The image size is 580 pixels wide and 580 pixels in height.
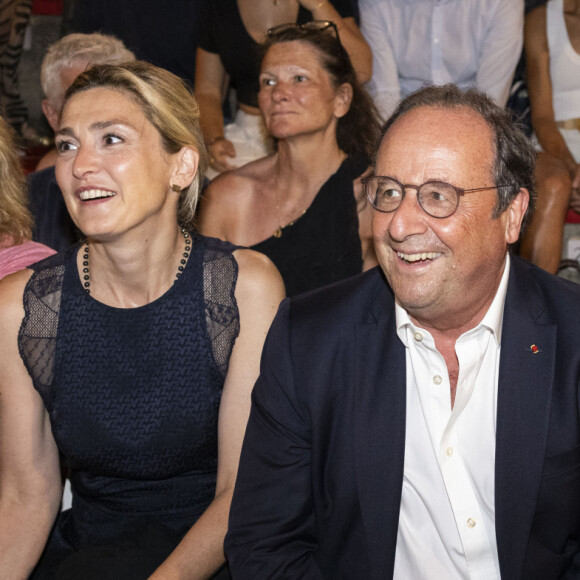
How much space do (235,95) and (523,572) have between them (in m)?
3.35

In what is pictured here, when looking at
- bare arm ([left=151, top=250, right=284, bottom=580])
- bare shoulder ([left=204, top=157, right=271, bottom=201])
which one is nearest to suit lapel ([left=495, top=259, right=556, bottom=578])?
bare arm ([left=151, top=250, right=284, bottom=580])

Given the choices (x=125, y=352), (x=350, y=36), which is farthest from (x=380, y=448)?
(x=350, y=36)

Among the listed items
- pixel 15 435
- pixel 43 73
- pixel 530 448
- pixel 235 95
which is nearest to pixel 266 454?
pixel 530 448

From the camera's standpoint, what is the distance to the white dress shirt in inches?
58.2

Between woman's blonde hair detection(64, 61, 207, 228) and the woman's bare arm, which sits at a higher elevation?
woman's blonde hair detection(64, 61, 207, 228)

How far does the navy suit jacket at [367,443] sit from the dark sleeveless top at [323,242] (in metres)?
1.33

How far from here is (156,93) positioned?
188cm

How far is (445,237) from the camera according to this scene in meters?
1.44

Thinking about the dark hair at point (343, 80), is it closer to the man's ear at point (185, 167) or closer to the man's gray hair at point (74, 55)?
the man's gray hair at point (74, 55)

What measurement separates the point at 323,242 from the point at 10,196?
3.92 ft

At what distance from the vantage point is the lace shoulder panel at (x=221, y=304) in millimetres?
1862

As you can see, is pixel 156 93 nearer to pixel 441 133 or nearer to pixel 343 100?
pixel 441 133

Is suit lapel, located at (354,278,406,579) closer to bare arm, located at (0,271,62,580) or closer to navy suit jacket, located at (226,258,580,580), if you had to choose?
navy suit jacket, located at (226,258,580,580)

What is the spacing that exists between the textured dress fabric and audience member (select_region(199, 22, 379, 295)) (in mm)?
1027
